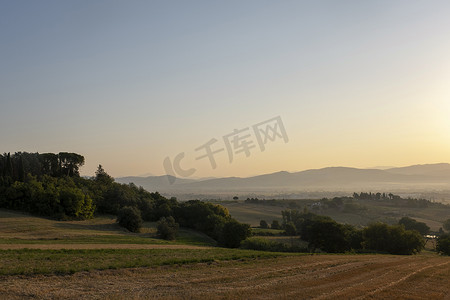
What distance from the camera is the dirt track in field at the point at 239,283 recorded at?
16.0 metres

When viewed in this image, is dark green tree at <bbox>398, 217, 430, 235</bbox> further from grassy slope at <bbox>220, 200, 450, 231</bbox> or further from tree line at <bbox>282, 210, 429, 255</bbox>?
tree line at <bbox>282, 210, 429, 255</bbox>

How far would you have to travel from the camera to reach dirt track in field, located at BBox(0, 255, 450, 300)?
1599cm

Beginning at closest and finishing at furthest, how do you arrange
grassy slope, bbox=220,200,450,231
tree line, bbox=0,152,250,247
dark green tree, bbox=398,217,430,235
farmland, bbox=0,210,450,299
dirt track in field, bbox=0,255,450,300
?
dirt track in field, bbox=0,255,450,300 → farmland, bbox=0,210,450,299 → tree line, bbox=0,152,250,247 → dark green tree, bbox=398,217,430,235 → grassy slope, bbox=220,200,450,231

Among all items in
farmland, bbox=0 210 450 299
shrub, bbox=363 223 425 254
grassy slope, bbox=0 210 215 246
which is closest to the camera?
farmland, bbox=0 210 450 299

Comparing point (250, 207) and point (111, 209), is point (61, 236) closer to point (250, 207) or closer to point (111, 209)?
point (111, 209)

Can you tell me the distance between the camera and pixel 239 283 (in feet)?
61.1

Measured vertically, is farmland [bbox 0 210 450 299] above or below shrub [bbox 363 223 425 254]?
above

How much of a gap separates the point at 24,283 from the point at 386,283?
18321mm

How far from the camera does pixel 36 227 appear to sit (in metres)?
52.0

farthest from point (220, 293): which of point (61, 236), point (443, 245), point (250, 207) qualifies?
point (250, 207)

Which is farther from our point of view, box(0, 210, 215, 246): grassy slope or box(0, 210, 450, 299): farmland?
box(0, 210, 215, 246): grassy slope

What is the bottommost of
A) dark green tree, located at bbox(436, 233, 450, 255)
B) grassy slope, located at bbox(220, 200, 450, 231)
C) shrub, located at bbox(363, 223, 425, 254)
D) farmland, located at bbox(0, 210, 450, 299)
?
grassy slope, located at bbox(220, 200, 450, 231)

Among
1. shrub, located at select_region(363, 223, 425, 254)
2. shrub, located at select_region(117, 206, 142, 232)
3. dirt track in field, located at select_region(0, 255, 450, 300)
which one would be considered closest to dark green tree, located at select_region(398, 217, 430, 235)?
shrub, located at select_region(363, 223, 425, 254)

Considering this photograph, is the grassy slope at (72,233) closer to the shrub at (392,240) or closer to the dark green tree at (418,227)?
the shrub at (392,240)
